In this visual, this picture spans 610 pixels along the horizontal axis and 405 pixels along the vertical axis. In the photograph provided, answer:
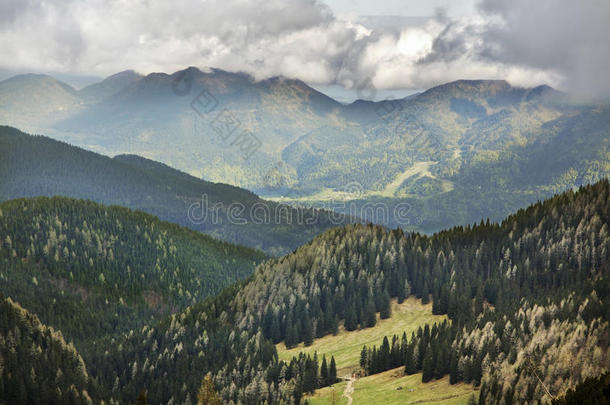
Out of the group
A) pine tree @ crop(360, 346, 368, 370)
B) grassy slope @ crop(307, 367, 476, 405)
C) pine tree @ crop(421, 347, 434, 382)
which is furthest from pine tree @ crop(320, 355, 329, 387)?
pine tree @ crop(421, 347, 434, 382)

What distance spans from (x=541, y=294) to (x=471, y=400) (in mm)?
78574

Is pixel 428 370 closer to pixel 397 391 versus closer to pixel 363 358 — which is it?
pixel 397 391

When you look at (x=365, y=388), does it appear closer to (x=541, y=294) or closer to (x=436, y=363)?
(x=436, y=363)

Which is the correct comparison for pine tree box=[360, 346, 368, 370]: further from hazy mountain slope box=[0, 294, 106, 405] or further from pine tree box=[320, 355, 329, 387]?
hazy mountain slope box=[0, 294, 106, 405]

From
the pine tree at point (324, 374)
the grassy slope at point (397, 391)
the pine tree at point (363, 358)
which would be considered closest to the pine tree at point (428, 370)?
the grassy slope at point (397, 391)

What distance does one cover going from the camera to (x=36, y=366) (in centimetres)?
17250

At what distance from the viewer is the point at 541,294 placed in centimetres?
19388

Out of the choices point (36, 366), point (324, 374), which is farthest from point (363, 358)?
point (36, 366)

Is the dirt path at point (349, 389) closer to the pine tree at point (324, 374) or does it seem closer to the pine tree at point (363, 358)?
the pine tree at point (363, 358)

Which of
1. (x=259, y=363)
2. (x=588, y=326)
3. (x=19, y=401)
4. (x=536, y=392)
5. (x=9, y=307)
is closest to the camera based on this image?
(x=536, y=392)

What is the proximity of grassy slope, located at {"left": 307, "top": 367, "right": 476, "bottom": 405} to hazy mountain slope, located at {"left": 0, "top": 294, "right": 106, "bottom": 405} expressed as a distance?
221 ft

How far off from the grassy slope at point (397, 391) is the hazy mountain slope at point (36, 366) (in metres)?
67.3

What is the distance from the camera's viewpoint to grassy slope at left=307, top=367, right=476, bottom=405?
13388 centimetres

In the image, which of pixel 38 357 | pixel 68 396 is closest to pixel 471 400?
pixel 68 396
